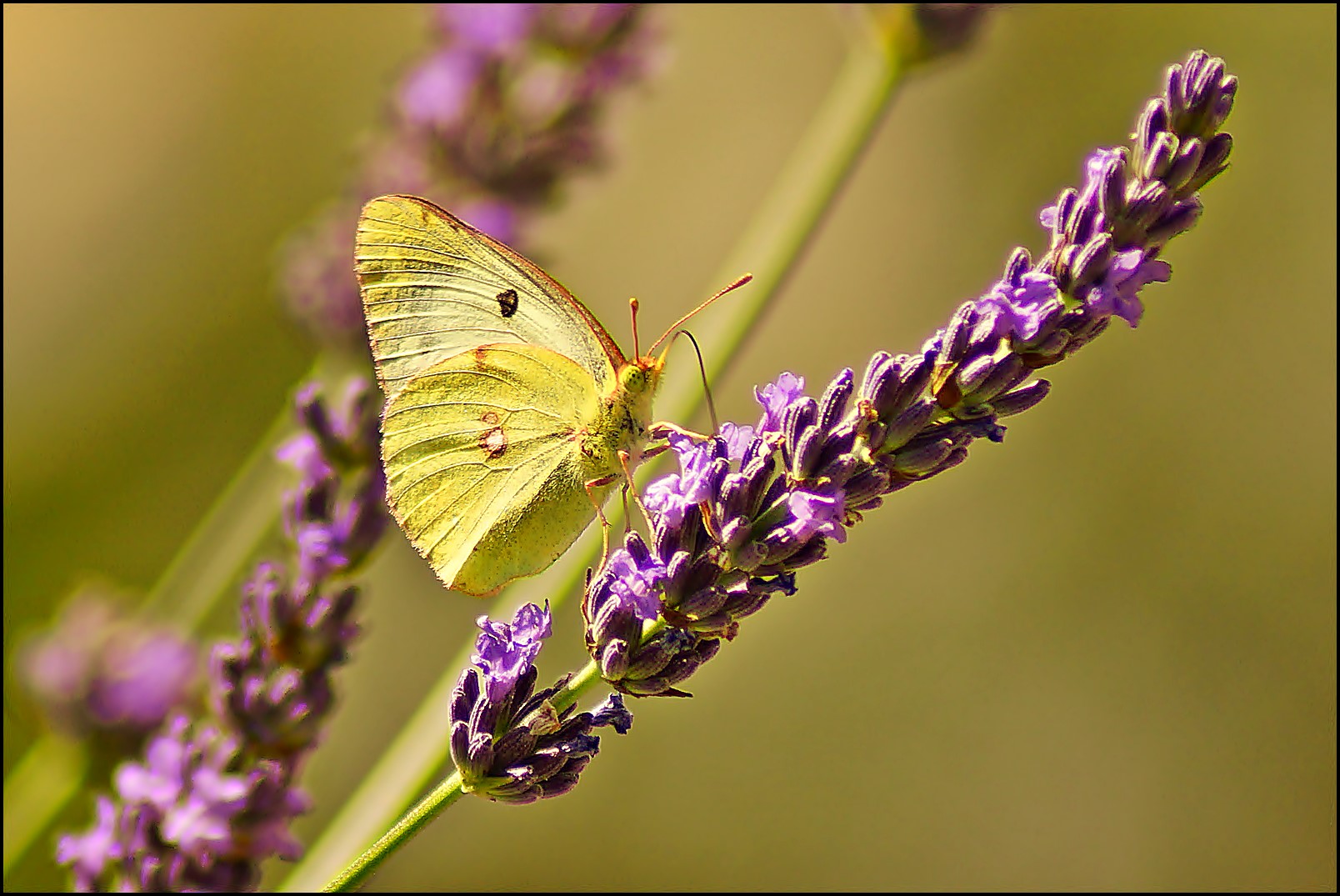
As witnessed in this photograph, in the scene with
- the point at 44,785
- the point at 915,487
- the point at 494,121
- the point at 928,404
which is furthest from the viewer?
the point at 915,487

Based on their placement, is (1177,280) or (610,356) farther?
(1177,280)

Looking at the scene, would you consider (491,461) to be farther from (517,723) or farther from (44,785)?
(44,785)

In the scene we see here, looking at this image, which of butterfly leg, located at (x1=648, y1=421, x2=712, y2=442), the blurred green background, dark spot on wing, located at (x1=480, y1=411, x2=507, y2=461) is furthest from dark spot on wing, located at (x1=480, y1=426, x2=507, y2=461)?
the blurred green background

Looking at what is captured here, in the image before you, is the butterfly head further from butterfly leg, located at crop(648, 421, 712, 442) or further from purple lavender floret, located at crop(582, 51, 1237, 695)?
purple lavender floret, located at crop(582, 51, 1237, 695)

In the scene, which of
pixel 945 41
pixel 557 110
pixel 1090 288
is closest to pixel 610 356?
pixel 1090 288

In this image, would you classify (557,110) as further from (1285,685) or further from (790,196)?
(1285,685)

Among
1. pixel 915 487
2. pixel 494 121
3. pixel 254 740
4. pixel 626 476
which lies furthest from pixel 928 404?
pixel 915 487

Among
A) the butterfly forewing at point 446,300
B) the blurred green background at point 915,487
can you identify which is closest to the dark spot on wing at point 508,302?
the butterfly forewing at point 446,300
